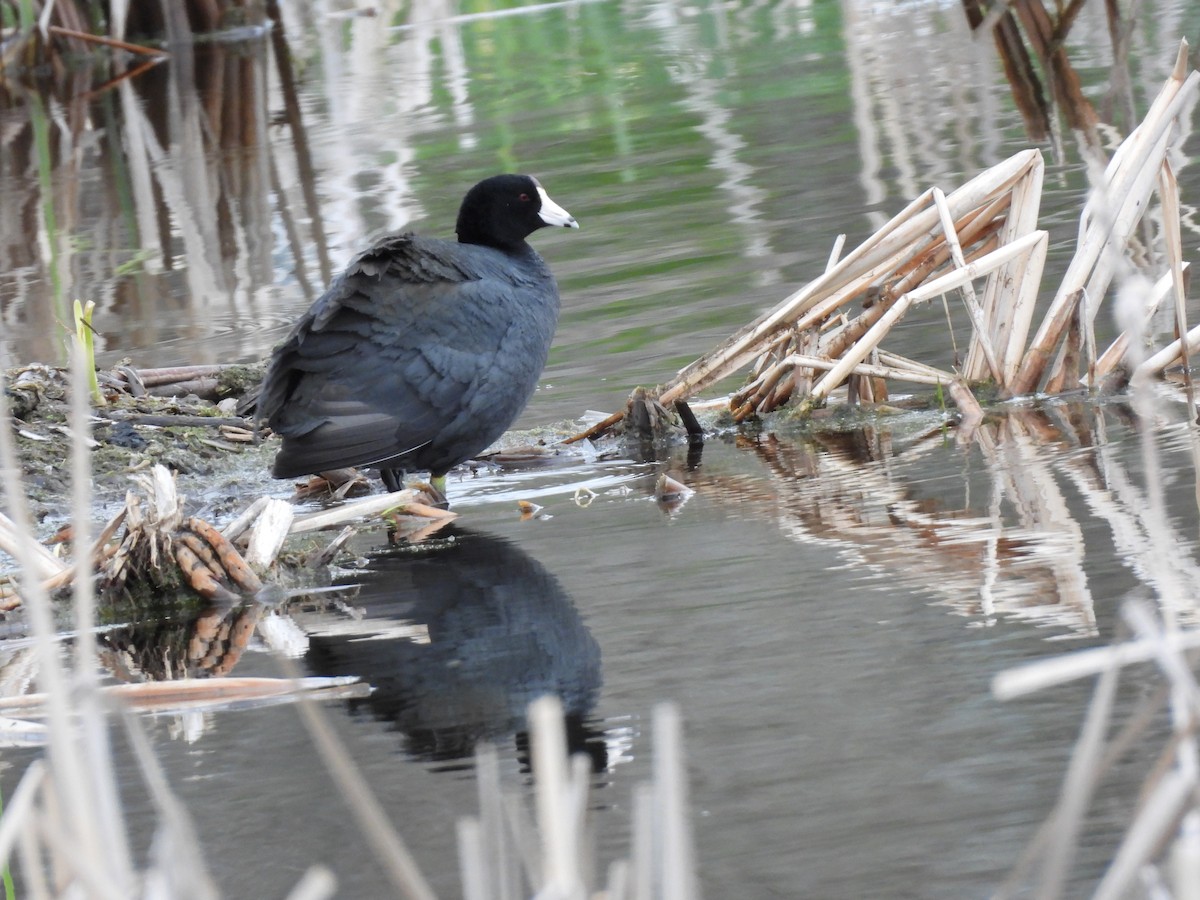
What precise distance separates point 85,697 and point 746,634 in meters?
1.85

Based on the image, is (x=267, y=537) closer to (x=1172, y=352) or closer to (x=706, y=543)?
(x=706, y=543)

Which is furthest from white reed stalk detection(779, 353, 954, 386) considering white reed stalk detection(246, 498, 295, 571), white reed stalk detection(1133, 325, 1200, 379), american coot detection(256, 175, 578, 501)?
white reed stalk detection(246, 498, 295, 571)

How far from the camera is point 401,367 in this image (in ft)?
15.4

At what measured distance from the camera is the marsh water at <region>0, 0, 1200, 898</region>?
252 centimetres

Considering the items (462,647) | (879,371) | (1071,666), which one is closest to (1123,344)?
(879,371)

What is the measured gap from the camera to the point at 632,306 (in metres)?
6.90

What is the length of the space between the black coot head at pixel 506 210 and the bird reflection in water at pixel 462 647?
143cm

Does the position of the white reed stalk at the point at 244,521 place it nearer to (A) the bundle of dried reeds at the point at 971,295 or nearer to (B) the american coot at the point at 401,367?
(B) the american coot at the point at 401,367

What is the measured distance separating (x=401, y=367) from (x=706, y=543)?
3.61ft

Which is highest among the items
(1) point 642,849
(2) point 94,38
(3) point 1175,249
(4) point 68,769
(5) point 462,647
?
(4) point 68,769

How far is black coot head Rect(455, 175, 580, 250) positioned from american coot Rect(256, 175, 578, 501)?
590 millimetres

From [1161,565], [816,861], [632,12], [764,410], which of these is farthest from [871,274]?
[632,12]

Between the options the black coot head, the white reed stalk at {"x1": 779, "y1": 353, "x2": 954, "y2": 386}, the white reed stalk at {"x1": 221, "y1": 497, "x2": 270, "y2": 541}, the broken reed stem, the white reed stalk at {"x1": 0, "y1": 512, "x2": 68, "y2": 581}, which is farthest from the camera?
the broken reed stem

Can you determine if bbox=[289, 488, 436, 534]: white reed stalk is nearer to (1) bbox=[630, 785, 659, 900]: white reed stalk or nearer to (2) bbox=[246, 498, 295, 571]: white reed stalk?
(2) bbox=[246, 498, 295, 571]: white reed stalk
